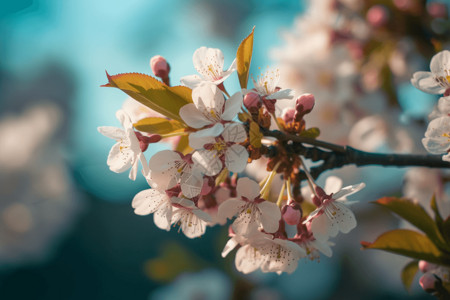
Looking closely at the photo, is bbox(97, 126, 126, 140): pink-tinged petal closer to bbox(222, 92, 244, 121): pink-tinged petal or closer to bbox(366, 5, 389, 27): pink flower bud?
bbox(222, 92, 244, 121): pink-tinged petal

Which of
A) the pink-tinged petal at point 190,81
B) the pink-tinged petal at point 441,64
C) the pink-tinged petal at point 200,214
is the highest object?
the pink-tinged petal at point 190,81

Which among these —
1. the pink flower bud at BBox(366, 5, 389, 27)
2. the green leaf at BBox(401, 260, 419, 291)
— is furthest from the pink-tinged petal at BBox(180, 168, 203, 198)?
the pink flower bud at BBox(366, 5, 389, 27)

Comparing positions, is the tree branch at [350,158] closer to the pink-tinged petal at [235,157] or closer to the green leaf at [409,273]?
the pink-tinged petal at [235,157]

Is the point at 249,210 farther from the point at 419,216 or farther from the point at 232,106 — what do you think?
the point at 419,216

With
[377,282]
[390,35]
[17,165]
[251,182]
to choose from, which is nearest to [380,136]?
[390,35]

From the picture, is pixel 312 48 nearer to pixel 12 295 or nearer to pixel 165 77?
pixel 165 77

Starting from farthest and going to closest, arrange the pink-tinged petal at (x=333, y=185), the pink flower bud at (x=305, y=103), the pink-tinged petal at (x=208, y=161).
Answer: the pink-tinged petal at (x=333, y=185), the pink flower bud at (x=305, y=103), the pink-tinged petal at (x=208, y=161)

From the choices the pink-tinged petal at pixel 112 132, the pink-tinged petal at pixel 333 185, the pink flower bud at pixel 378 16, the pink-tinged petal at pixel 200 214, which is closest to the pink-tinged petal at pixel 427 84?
the pink-tinged petal at pixel 333 185
